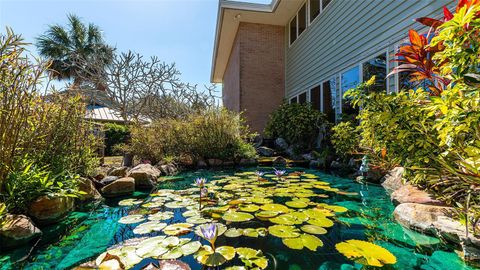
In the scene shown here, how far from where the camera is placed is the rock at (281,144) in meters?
8.25

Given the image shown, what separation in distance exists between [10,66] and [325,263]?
3325 millimetres

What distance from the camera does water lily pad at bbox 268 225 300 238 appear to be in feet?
6.25

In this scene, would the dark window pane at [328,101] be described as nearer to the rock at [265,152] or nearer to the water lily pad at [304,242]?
the rock at [265,152]

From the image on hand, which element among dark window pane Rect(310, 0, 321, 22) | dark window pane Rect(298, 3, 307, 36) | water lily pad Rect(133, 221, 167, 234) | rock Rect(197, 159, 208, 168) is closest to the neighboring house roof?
dark window pane Rect(298, 3, 307, 36)

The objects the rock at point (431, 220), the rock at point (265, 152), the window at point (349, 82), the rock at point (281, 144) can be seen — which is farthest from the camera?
the rock at point (281, 144)

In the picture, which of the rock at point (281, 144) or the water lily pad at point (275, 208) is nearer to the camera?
the water lily pad at point (275, 208)

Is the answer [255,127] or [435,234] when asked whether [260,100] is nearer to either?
[255,127]

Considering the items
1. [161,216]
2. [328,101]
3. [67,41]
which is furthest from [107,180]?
[67,41]

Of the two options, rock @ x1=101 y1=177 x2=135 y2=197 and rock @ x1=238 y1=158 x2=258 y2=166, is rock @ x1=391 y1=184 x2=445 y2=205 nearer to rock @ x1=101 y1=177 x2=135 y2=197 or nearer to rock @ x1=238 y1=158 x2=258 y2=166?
rock @ x1=101 y1=177 x2=135 y2=197

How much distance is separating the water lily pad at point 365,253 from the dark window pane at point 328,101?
5325mm

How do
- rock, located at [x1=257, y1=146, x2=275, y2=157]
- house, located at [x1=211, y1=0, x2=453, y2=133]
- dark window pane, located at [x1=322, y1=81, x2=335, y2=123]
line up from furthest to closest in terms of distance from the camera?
rock, located at [x1=257, y1=146, x2=275, y2=157] → dark window pane, located at [x1=322, y1=81, x2=335, y2=123] → house, located at [x1=211, y1=0, x2=453, y2=133]

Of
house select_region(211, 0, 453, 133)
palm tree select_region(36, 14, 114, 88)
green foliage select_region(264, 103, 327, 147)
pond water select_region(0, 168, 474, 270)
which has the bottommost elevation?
pond water select_region(0, 168, 474, 270)

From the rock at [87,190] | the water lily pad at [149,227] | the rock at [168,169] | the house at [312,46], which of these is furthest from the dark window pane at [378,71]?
the rock at [87,190]

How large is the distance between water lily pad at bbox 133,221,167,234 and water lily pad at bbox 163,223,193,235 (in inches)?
3.1
